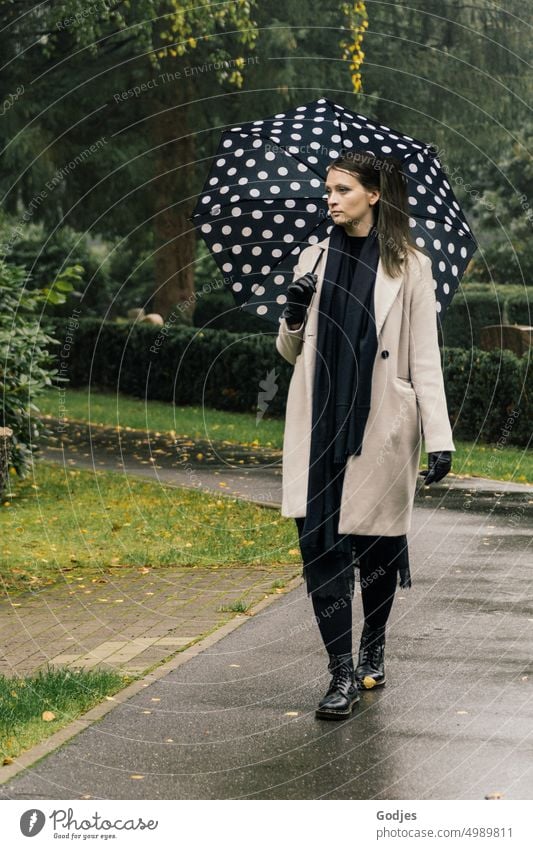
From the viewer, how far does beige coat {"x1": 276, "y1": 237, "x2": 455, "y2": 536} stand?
530cm

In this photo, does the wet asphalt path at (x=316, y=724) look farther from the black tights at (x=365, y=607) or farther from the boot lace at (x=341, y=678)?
the black tights at (x=365, y=607)

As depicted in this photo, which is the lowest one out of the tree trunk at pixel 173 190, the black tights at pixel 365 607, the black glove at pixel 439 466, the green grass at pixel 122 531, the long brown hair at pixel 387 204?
the green grass at pixel 122 531

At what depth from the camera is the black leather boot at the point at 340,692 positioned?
208 inches

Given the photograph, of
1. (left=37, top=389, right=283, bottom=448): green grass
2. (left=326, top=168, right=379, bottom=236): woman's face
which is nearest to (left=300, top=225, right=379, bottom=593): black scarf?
(left=326, top=168, right=379, bottom=236): woman's face

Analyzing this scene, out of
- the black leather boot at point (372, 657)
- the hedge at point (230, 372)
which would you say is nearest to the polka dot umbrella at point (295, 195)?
the black leather boot at point (372, 657)

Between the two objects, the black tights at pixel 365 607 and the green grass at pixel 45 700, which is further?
the black tights at pixel 365 607

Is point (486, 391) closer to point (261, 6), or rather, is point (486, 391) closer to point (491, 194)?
point (261, 6)

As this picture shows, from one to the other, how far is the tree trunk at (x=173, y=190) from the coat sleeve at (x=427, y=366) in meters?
16.4

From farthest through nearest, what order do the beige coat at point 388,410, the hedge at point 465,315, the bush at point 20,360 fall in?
the hedge at point 465,315 → the bush at point 20,360 → the beige coat at point 388,410

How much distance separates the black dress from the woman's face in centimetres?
11

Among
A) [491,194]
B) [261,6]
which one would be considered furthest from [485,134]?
[491,194]

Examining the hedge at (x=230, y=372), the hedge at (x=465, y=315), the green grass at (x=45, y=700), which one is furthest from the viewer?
the hedge at (x=465, y=315)

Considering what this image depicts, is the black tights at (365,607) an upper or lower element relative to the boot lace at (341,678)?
upper

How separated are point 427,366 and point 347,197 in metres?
0.70
